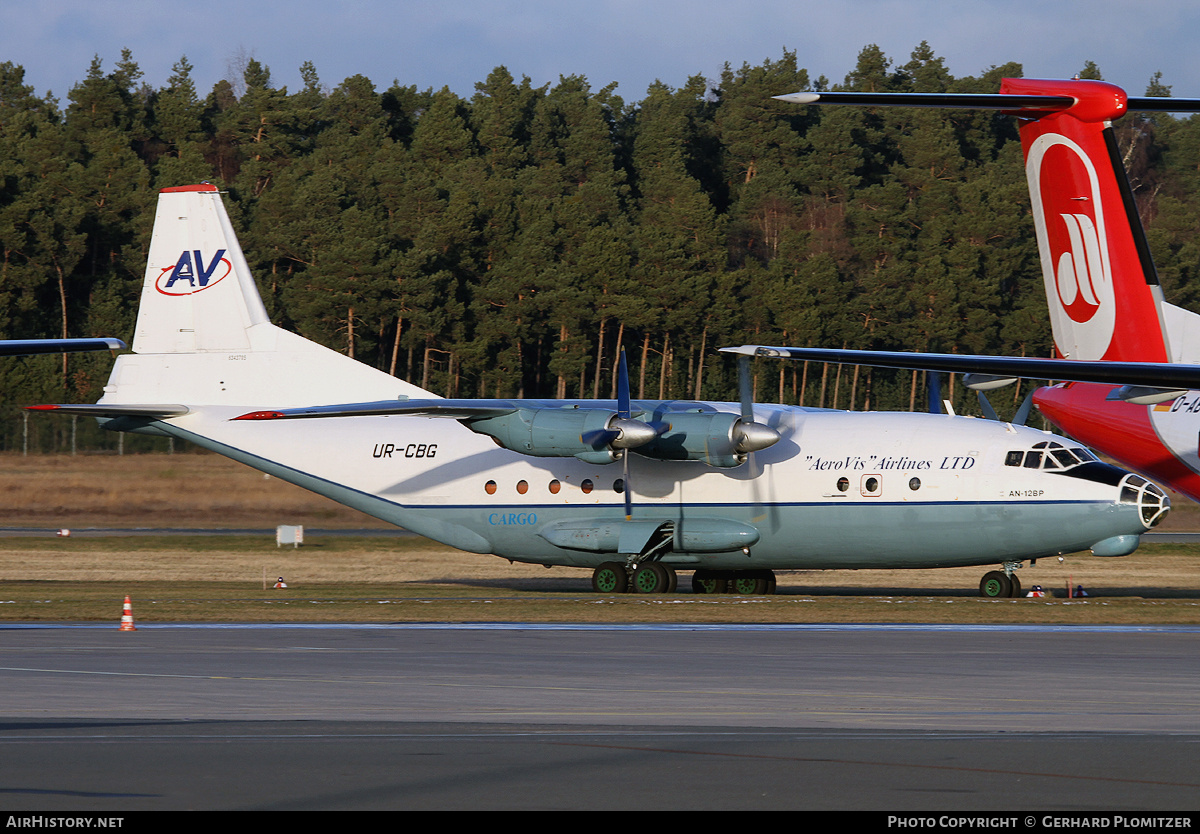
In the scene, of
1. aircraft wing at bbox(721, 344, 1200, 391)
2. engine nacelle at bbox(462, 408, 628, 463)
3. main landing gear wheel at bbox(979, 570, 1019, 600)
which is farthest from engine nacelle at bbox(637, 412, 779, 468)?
aircraft wing at bbox(721, 344, 1200, 391)

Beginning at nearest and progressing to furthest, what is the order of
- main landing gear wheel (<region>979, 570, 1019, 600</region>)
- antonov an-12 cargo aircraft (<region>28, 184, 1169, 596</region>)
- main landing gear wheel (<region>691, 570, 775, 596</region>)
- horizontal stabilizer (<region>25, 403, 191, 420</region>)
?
antonov an-12 cargo aircraft (<region>28, 184, 1169, 596</region>) < main landing gear wheel (<region>979, 570, 1019, 600</region>) < horizontal stabilizer (<region>25, 403, 191, 420</region>) < main landing gear wheel (<region>691, 570, 775, 596</region>)

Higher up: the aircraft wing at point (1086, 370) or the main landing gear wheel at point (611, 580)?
the aircraft wing at point (1086, 370)

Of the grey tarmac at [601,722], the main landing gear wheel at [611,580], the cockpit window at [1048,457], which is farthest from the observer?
the main landing gear wheel at [611,580]

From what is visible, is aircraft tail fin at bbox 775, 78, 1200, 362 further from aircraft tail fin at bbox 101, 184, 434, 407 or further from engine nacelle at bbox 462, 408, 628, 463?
aircraft tail fin at bbox 101, 184, 434, 407

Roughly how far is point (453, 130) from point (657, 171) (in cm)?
1409

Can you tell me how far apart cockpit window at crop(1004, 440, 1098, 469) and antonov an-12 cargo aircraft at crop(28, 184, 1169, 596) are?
0.04 metres

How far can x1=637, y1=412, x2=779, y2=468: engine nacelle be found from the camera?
27.2m

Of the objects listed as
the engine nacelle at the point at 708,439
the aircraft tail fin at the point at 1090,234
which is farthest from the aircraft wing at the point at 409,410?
the aircraft tail fin at the point at 1090,234

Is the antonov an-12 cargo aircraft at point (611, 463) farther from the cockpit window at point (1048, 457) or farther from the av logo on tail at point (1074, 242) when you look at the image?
the av logo on tail at point (1074, 242)

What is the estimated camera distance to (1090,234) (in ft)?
62.3

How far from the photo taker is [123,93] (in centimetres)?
10119

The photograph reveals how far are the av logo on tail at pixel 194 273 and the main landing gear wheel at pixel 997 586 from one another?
56.9ft

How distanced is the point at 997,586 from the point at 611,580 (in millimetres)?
7499

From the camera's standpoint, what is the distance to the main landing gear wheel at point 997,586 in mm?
26828
